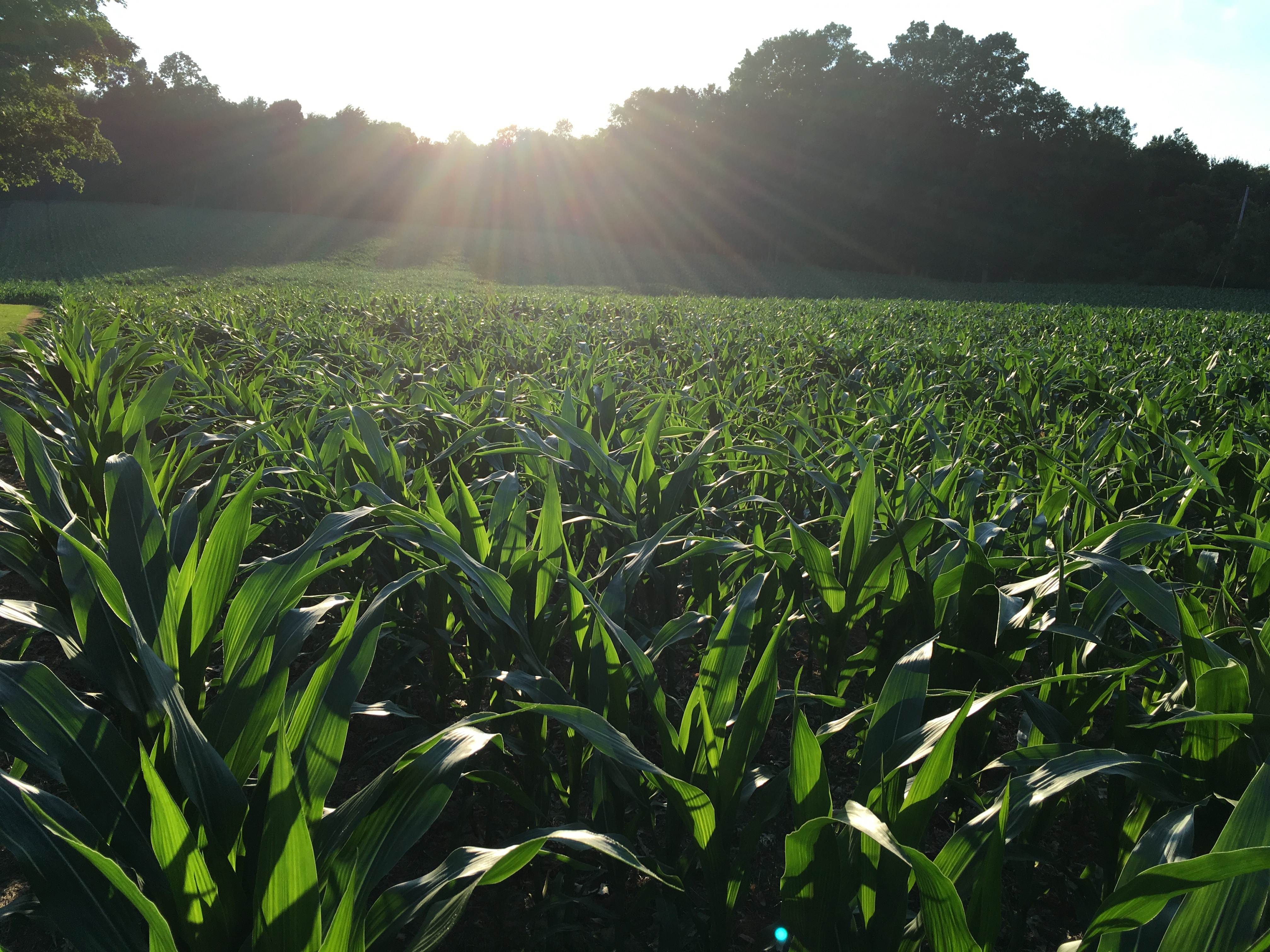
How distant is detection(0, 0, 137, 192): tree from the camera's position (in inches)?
819

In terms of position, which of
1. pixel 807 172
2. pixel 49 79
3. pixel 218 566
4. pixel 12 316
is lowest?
pixel 218 566

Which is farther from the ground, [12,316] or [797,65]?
[797,65]

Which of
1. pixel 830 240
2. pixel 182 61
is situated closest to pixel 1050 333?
pixel 830 240

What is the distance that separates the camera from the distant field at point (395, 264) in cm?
2125

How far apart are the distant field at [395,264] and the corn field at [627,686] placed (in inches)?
608

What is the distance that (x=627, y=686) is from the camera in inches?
38.7

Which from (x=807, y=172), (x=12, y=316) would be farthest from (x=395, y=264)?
(x=807, y=172)

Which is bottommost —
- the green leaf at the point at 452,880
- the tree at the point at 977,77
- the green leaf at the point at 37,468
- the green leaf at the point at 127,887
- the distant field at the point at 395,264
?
the green leaf at the point at 452,880

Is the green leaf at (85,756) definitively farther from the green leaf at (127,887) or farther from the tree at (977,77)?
the tree at (977,77)

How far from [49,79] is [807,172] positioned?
110 feet

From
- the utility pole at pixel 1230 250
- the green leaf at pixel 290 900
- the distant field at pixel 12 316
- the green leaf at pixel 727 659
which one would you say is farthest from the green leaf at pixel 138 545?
the utility pole at pixel 1230 250

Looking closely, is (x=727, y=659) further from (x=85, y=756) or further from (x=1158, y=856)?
(x=85, y=756)

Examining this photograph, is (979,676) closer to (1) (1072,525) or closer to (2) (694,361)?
(1) (1072,525)

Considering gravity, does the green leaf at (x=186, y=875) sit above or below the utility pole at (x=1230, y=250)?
below
